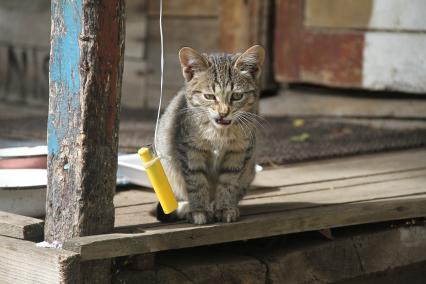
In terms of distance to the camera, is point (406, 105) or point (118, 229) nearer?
point (118, 229)

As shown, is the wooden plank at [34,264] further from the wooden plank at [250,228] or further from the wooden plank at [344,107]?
the wooden plank at [344,107]

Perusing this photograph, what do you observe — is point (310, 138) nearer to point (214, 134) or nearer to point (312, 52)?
point (312, 52)

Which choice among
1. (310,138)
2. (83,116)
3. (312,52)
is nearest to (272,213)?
(83,116)

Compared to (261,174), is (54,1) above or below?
above

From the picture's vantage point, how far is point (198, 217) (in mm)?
3340

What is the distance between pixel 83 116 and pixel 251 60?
925 mm

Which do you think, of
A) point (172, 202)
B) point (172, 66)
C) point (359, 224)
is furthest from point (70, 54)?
point (172, 66)

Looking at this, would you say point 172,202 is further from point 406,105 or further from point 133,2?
point 133,2

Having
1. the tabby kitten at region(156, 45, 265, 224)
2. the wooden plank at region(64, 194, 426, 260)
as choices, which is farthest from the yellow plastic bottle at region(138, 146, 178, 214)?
the tabby kitten at region(156, 45, 265, 224)

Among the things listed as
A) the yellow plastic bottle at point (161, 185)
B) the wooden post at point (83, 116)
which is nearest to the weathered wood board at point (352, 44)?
the yellow plastic bottle at point (161, 185)

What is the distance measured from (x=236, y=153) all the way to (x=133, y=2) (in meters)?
3.53

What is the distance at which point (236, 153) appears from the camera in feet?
11.6

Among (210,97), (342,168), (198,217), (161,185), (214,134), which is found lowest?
(342,168)

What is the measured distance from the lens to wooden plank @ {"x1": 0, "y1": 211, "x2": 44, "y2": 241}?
3131mm
